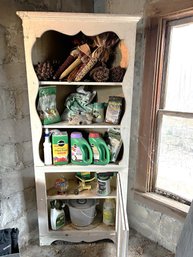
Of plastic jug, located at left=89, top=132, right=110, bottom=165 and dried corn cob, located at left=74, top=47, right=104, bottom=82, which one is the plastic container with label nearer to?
plastic jug, located at left=89, top=132, right=110, bottom=165

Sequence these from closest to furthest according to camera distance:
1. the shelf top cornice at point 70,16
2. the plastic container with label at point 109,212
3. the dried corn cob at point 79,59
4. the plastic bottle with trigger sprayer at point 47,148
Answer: the shelf top cornice at point 70,16, the dried corn cob at point 79,59, the plastic bottle with trigger sprayer at point 47,148, the plastic container with label at point 109,212

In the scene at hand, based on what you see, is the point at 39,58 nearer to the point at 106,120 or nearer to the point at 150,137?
the point at 106,120

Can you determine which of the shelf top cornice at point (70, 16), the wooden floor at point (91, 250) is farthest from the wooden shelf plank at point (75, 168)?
the shelf top cornice at point (70, 16)

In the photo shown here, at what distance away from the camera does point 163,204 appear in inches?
60.9

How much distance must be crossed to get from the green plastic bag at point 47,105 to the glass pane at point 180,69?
78 centimetres

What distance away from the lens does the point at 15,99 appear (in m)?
1.40

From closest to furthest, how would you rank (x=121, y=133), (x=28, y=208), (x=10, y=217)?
(x=121, y=133)
(x=10, y=217)
(x=28, y=208)

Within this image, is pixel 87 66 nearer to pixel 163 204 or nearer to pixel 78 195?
pixel 78 195

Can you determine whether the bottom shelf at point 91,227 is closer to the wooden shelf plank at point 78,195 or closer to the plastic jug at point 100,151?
the wooden shelf plank at point 78,195

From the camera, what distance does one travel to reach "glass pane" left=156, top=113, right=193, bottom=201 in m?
1.41

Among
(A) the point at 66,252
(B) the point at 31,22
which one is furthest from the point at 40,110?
(A) the point at 66,252

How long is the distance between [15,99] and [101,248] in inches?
50.6

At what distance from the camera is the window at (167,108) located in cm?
132

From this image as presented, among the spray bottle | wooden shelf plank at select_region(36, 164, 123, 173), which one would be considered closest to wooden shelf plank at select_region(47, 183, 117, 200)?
the spray bottle
